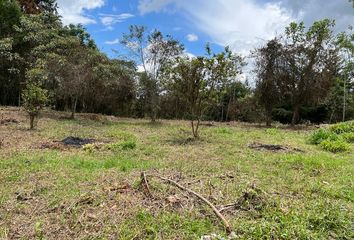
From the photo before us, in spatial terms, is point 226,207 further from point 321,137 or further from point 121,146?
point 321,137

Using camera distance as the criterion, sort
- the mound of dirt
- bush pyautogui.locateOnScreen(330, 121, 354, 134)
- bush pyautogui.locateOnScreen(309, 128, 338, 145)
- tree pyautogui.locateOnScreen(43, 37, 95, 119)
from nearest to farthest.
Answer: the mound of dirt
bush pyautogui.locateOnScreen(309, 128, 338, 145)
bush pyautogui.locateOnScreen(330, 121, 354, 134)
tree pyautogui.locateOnScreen(43, 37, 95, 119)

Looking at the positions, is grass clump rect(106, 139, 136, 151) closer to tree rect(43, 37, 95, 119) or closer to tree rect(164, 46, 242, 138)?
tree rect(164, 46, 242, 138)

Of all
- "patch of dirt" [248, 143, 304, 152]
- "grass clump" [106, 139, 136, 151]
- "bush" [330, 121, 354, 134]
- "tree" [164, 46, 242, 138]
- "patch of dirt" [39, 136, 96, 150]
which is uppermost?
"tree" [164, 46, 242, 138]

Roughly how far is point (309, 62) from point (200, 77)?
8.22 metres

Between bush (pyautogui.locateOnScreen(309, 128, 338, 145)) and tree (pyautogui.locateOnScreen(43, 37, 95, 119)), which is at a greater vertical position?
tree (pyautogui.locateOnScreen(43, 37, 95, 119))

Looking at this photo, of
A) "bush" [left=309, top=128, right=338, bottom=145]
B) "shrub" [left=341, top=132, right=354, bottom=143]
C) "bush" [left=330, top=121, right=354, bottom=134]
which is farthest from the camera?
"bush" [left=330, top=121, right=354, bottom=134]

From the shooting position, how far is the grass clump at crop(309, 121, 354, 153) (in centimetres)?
884

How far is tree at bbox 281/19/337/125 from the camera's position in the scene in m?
16.2

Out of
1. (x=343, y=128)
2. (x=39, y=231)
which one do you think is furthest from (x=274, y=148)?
(x=39, y=231)

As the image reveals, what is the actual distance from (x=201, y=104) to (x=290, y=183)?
597cm

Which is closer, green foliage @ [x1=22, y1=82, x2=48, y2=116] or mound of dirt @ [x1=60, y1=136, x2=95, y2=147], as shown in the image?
mound of dirt @ [x1=60, y1=136, x2=95, y2=147]

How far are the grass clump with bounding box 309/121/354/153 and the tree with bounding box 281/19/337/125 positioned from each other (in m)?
4.77

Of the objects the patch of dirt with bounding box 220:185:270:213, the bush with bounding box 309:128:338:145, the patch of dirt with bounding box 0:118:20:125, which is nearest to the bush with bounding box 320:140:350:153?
the bush with bounding box 309:128:338:145

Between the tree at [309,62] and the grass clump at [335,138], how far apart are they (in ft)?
15.6
